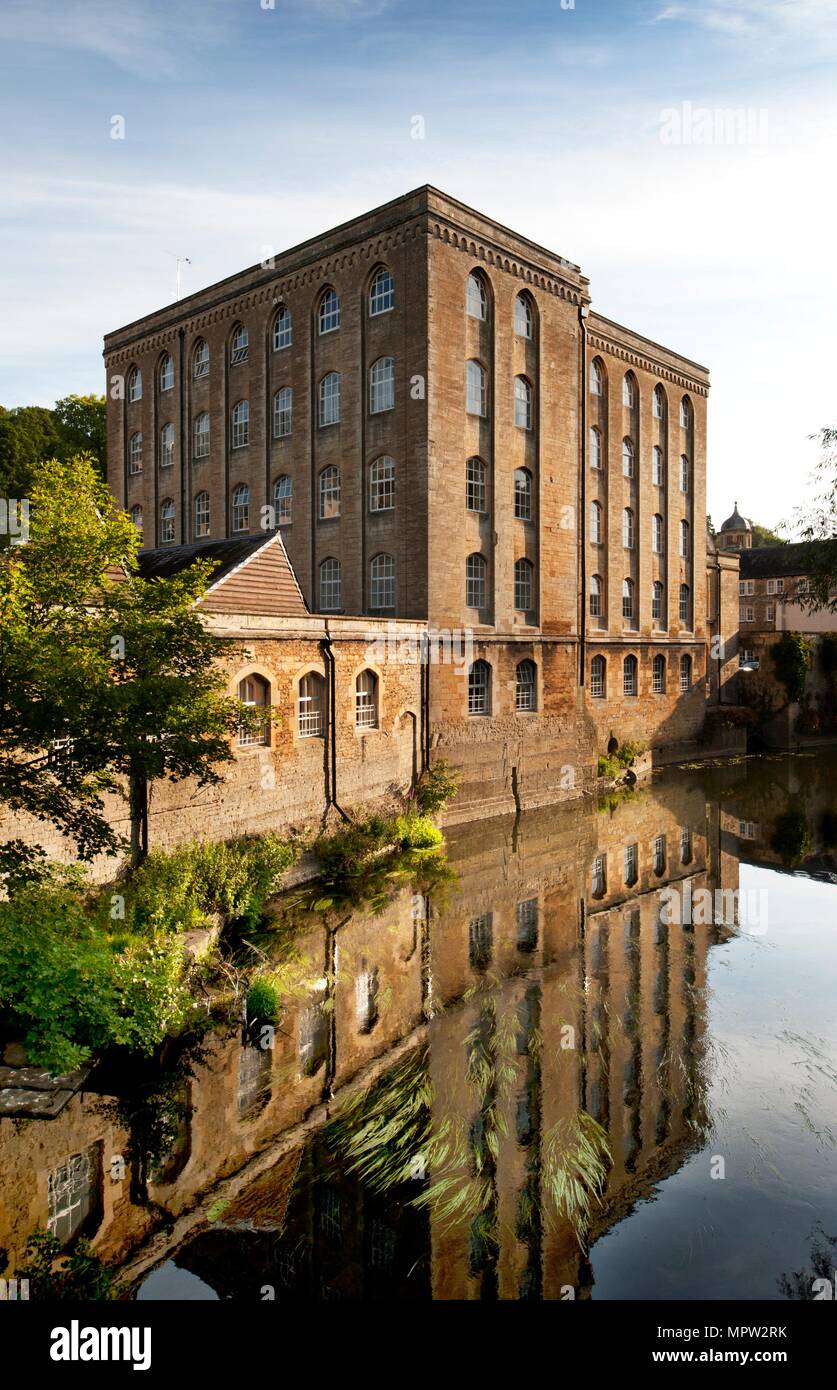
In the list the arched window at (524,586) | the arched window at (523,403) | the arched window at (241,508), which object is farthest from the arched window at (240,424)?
the arched window at (524,586)

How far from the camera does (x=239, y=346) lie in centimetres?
3111

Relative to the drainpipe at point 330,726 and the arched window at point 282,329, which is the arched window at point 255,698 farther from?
the arched window at point 282,329

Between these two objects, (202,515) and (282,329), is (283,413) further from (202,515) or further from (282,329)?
(202,515)

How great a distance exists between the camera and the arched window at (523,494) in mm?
27922

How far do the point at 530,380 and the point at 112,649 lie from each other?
21.0 m

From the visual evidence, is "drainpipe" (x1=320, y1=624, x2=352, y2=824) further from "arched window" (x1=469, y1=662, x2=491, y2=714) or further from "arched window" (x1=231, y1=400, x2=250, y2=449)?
"arched window" (x1=231, y1=400, x2=250, y2=449)

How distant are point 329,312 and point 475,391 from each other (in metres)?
5.62

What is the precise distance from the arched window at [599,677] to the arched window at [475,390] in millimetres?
10510

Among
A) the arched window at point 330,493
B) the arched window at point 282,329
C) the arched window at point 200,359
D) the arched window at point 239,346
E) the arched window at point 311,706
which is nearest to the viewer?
the arched window at point 311,706

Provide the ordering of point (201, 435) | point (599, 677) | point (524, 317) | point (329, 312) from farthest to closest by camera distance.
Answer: point (201, 435) < point (599, 677) < point (524, 317) < point (329, 312)

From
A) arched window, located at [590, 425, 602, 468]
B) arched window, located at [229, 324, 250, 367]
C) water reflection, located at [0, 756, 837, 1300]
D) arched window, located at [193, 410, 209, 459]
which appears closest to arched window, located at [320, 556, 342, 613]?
arched window, located at [193, 410, 209, 459]

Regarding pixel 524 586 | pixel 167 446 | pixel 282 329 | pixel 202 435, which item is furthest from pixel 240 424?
pixel 524 586

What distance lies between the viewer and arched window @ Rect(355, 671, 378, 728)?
21578 mm

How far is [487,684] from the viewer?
2661cm
